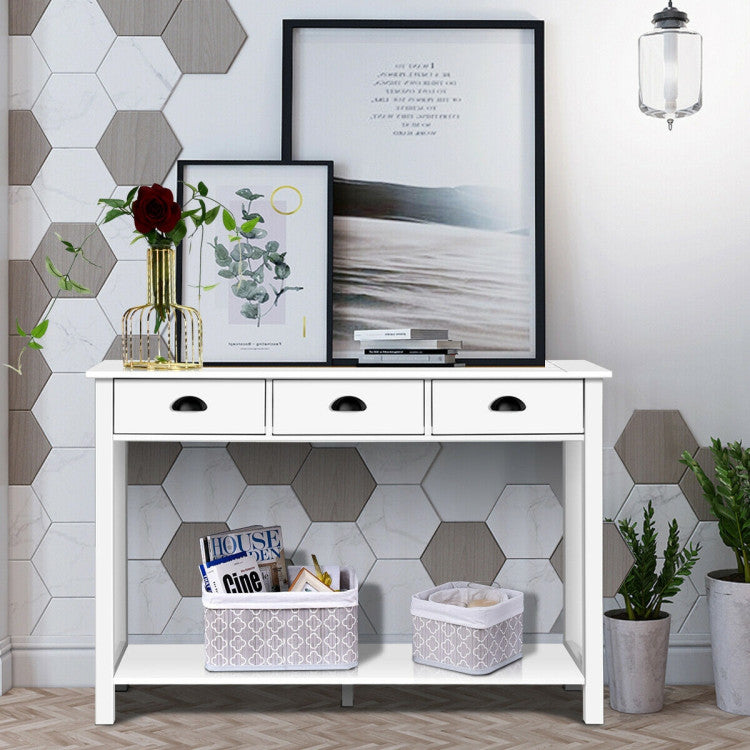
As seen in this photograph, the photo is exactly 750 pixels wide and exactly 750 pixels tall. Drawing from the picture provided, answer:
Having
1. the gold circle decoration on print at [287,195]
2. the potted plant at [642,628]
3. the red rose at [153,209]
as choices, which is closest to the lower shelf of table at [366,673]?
the potted plant at [642,628]

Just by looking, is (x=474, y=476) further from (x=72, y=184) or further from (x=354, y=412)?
(x=72, y=184)

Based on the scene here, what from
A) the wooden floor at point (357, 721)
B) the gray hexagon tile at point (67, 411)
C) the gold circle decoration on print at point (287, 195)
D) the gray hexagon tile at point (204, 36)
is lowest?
the wooden floor at point (357, 721)

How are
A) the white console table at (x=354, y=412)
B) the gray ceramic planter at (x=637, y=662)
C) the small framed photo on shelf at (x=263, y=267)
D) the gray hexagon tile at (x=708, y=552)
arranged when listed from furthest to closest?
the gray hexagon tile at (x=708, y=552)
the small framed photo on shelf at (x=263, y=267)
the gray ceramic planter at (x=637, y=662)
the white console table at (x=354, y=412)

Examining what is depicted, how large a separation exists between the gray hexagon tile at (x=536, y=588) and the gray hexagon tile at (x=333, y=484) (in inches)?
17.0

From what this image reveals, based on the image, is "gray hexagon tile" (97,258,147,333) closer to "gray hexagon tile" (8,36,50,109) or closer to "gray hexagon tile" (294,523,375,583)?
"gray hexagon tile" (8,36,50,109)

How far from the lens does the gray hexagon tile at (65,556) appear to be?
2.65m

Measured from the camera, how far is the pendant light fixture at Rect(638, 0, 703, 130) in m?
2.46

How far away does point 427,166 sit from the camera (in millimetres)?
2580

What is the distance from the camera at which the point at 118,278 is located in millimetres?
2635

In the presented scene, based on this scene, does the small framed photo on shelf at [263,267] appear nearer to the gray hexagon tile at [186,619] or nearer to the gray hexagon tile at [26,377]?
the gray hexagon tile at [26,377]

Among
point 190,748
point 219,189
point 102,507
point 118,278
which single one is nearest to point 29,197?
point 118,278

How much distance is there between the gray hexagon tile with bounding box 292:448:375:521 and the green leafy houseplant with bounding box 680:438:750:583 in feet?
2.74

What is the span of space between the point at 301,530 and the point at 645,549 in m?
0.88

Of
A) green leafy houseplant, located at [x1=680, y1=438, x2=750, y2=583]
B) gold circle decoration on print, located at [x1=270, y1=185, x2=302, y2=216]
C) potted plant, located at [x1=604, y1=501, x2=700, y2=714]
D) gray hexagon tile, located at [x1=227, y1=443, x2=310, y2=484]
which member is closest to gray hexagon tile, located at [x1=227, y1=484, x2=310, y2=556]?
gray hexagon tile, located at [x1=227, y1=443, x2=310, y2=484]
